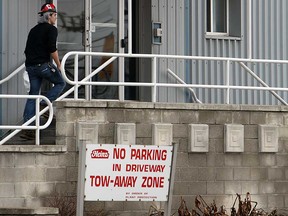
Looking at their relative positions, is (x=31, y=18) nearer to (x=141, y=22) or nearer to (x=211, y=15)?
(x=141, y=22)

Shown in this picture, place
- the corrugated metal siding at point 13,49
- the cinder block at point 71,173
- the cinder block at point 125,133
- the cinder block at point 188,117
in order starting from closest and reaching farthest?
the cinder block at point 71,173
the cinder block at point 125,133
the cinder block at point 188,117
the corrugated metal siding at point 13,49

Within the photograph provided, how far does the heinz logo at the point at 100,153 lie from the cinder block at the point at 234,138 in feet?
10.3

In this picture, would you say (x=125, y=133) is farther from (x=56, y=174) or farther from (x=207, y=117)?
(x=207, y=117)

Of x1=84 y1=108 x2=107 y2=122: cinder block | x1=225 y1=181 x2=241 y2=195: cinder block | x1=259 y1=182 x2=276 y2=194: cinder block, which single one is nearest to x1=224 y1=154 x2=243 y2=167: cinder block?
x1=225 y1=181 x2=241 y2=195: cinder block

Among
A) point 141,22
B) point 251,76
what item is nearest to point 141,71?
point 141,22

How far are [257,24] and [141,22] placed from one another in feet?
7.13

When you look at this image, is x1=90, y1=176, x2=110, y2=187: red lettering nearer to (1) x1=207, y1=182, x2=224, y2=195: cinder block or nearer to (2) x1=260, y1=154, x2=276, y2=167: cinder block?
(1) x1=207, y1=182, x2=224, y2=195: cinder block

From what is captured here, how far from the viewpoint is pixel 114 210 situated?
14273 millimetres

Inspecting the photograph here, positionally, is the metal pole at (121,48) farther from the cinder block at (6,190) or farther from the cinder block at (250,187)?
the cinder block at (6,190)

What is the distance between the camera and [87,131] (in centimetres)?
1407

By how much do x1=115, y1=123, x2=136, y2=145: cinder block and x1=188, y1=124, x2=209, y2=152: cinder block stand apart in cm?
91

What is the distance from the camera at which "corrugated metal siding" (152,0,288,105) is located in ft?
55.8

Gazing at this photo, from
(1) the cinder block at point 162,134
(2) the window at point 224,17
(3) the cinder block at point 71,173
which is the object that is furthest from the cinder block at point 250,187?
(2) the window at point 224,17

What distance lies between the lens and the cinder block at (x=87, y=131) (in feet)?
46.1
